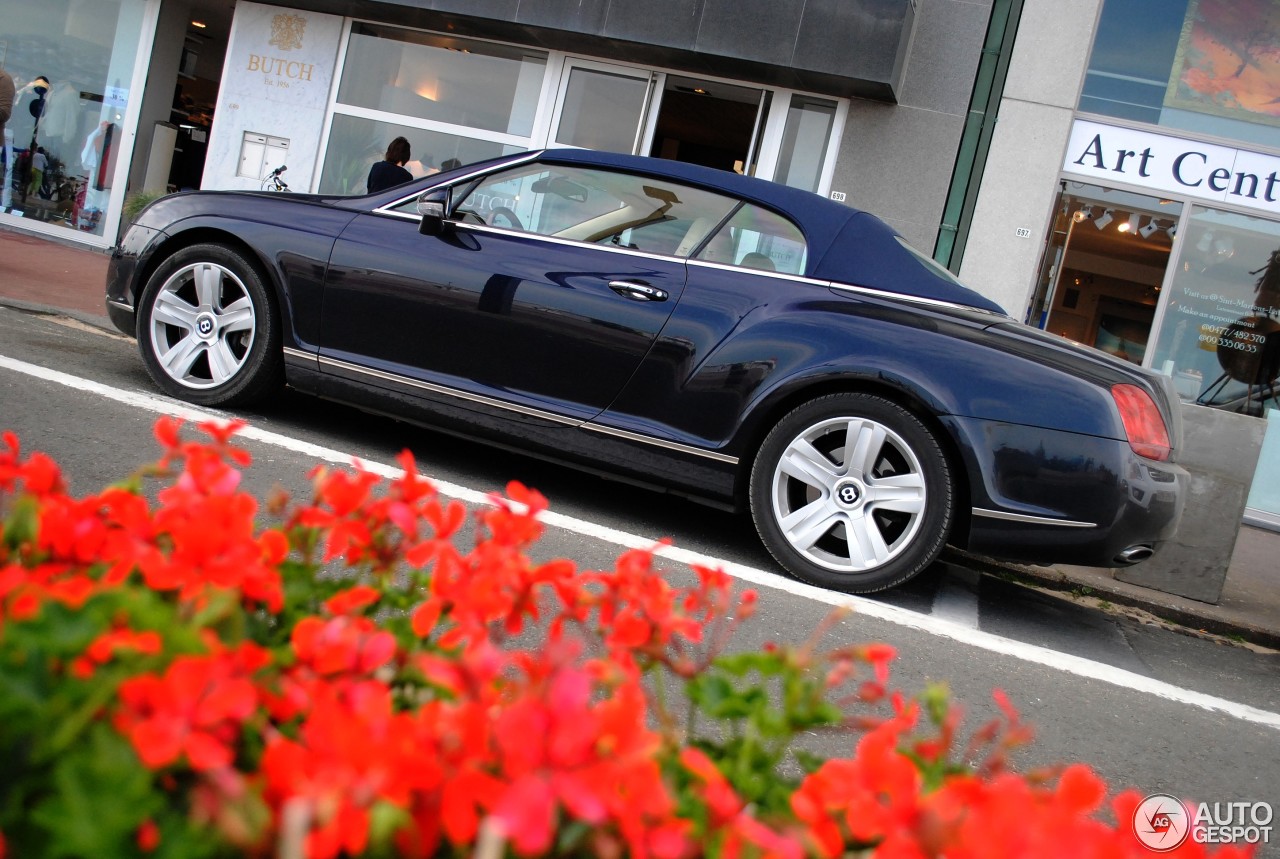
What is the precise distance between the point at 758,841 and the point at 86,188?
49.9ft

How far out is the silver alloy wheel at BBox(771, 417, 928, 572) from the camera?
4.20 m

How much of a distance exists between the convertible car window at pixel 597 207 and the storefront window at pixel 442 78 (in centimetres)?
751

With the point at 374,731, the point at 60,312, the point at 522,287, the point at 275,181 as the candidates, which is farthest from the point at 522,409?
the point at 275,181

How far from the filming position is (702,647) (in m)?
2.75

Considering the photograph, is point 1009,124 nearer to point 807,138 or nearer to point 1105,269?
point 1105,269

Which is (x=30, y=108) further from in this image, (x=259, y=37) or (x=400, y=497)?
(x=400, y=497)

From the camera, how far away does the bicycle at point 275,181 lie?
495 inches

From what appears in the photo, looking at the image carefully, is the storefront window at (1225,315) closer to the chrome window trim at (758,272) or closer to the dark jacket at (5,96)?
the chrome window trim at (758,272)

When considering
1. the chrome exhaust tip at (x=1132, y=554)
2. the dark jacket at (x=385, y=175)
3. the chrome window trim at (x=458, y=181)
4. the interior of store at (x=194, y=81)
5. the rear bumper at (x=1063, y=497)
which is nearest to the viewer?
the rear bumper at (x=1063, y=497)

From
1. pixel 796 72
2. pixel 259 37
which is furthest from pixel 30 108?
pixel 796 72

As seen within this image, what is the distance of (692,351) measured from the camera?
14.5 feet

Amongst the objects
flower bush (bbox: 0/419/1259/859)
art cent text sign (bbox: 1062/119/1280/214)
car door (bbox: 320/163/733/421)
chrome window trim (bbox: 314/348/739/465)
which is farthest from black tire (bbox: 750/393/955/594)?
art cent text sign (bbox: 1062/119/1280/214)

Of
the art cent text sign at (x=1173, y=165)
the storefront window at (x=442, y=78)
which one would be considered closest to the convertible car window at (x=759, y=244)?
the art cent text sign at (x=1173, y=165)

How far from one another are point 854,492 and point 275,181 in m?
10.1
